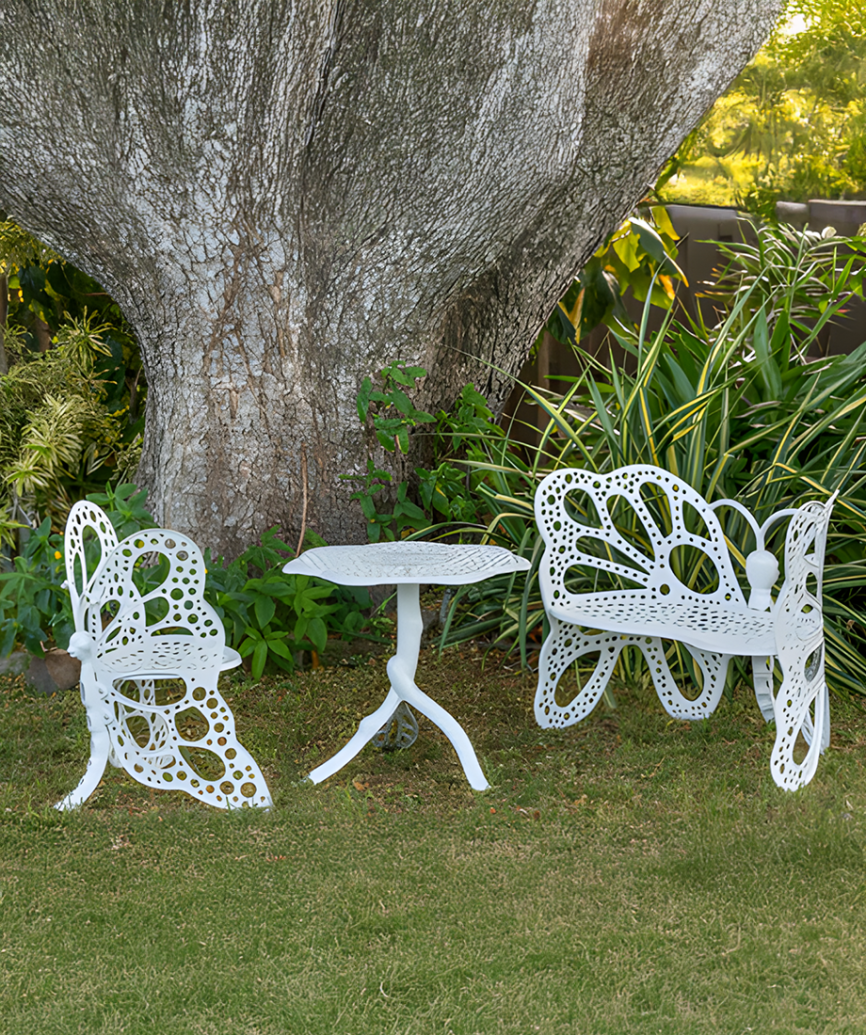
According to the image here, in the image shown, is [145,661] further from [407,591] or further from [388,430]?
[388,430]

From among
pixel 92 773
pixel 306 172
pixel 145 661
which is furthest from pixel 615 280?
pixel 92 773

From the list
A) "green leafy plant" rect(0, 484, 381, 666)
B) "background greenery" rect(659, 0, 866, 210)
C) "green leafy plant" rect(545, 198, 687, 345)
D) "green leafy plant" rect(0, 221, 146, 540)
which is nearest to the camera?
"green leafy plant" rect(0, 484, 381, 666)

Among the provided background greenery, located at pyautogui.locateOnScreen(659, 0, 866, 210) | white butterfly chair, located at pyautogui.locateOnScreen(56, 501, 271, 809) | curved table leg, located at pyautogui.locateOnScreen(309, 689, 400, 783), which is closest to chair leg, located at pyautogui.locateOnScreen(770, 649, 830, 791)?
curved table leg, located at pyautogui.locateOnScreen(309, 689, 400, 783)

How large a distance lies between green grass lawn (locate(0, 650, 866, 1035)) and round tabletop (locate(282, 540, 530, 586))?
639mm

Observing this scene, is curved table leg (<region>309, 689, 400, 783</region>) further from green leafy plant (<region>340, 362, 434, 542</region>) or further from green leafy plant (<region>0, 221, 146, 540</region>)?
green leafy plant (<region>0, 221, 146, 540</region>)

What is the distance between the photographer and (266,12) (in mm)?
3121

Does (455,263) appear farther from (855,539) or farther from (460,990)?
(460,990)

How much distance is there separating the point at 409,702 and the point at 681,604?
0.89 metres

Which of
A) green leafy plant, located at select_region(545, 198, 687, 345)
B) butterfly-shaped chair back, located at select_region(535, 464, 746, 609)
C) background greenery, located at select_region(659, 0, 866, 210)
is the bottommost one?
butterfly-shaped chair back, located at select_region(535, 464, 746, 609)

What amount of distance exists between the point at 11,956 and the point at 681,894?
4.83ft

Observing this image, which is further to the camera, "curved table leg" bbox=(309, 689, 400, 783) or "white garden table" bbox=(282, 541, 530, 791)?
"curved table leg" bbox=(309, 689, 400, 783)

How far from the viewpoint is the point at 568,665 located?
3.30 m

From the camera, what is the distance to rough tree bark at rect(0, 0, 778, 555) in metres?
3.21

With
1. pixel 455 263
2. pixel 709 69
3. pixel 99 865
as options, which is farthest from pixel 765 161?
pixel 99 865
